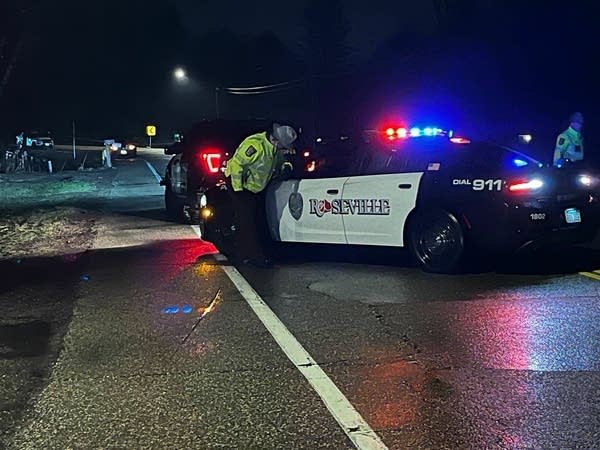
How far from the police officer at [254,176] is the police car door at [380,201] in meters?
1.01

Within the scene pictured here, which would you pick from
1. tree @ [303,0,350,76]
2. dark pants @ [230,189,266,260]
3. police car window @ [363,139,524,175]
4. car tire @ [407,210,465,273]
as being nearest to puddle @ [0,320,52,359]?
dark pants @ [230,189,266,260]

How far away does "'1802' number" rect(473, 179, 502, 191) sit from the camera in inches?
304

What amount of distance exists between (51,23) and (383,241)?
167 ft

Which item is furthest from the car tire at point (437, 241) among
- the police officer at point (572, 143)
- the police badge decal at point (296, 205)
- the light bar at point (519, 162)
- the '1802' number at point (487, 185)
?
the police officer at point (572, 143)

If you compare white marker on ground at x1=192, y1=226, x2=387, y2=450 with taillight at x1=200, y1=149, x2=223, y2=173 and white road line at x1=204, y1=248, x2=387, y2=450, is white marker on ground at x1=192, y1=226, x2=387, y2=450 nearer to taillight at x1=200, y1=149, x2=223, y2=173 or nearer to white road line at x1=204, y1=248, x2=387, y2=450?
white road line at x1=204, y1=248, x2=387, y2=450

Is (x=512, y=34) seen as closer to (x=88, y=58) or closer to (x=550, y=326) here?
(x=550, y=326)

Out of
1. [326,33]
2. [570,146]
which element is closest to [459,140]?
[570,146]

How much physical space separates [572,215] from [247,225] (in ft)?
A: 12.4

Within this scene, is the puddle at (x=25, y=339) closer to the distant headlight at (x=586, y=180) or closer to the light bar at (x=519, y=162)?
the light bar at (x=519, y=162)

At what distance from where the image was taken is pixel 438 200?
8.05 m

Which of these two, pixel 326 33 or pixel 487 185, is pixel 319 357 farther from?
pixel 326 33

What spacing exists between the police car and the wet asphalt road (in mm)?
421

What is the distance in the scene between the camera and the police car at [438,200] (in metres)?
7.75

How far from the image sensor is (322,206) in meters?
9.05
